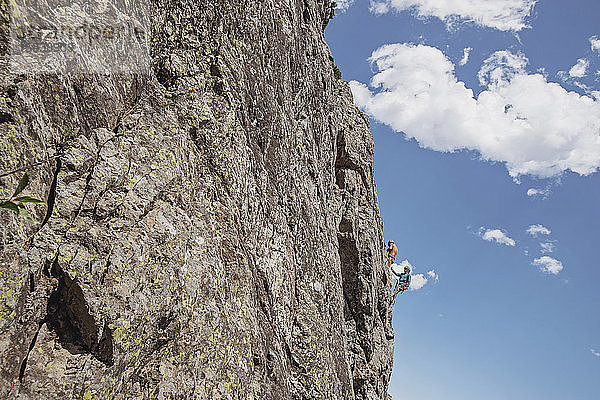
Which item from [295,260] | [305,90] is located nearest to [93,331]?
[295,260]

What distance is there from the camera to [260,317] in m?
12.6

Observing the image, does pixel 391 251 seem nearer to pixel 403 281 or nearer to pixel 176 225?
pixel 403 281

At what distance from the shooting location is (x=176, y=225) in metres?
10.5

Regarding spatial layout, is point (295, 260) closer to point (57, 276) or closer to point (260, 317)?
point (260, 317)

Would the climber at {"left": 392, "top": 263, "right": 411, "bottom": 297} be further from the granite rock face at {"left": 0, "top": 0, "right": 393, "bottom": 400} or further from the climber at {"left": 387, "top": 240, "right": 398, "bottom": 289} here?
the granite rock face at {"left": 0, "top": 0, "right": 393, "bottom": 400}

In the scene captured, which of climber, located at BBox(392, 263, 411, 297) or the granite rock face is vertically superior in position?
climber, located at BBox(392, 263, 411, 297)

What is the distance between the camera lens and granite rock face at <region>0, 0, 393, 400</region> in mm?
8219

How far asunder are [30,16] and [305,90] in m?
12.3

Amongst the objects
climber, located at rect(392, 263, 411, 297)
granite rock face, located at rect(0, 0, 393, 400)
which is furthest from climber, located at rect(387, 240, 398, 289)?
granite rock face, located at rect(0, 0, 393, 400)

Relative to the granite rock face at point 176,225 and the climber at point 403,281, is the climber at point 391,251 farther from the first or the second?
the granite rock face at point 176,225

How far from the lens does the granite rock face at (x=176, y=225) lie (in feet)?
27.0

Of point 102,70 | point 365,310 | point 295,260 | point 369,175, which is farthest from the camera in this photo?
point 369,175

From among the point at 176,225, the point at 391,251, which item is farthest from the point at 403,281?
the point at 176,225

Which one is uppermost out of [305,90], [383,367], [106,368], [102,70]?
[305,90]
